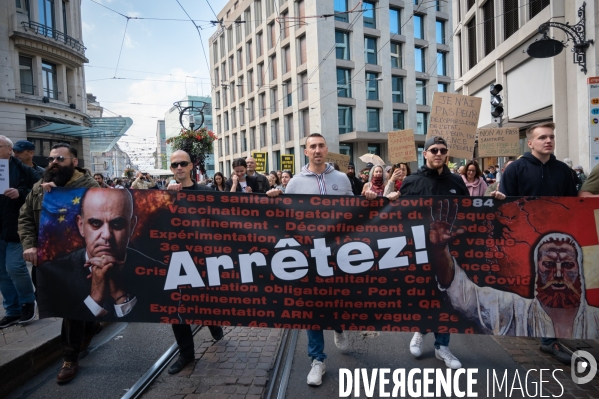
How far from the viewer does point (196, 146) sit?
18.2m

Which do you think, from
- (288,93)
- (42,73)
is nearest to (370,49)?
(288,93)

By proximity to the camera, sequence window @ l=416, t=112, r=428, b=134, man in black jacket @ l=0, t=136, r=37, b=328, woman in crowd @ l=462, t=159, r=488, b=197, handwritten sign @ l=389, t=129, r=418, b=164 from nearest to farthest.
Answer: man in black jacket @ l=0, t=136, r=37, b=328 < woman in crowd @ l=462, t=159, r=488, b=197 < handwritten sign @ l=389, t=129, r=418, b=164 < window @ l=416, t=112, r=428, b=134

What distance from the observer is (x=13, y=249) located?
171 inches

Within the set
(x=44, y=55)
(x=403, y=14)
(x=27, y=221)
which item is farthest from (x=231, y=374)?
(x=403, y=14)

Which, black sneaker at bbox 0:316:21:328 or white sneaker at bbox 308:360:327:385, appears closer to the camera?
white sneaker at bbox 308:360:327:385

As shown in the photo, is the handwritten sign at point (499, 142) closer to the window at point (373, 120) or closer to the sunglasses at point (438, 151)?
the sunglasses at point (438, 151)

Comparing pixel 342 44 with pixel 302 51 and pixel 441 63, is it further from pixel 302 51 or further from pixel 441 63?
pixel 441 63

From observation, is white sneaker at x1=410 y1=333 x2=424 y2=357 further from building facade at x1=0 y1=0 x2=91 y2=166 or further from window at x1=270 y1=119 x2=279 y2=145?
window at x1=270 y1=119 x2=279 y2=145

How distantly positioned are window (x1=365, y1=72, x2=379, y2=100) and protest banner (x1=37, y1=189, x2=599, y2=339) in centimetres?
3295

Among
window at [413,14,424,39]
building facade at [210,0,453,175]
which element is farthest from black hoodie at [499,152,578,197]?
window at [413,14,424,39]

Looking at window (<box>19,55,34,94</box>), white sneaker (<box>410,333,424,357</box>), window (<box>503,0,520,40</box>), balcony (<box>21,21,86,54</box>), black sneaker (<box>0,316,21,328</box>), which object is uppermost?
balcony (<box>21,21,86,54</box>)

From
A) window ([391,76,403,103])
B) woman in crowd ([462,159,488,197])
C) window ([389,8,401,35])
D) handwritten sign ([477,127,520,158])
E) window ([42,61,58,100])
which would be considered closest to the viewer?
woman in crowd ([462,159,488,197])

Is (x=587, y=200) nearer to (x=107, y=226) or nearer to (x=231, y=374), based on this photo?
(x=231, y=374)

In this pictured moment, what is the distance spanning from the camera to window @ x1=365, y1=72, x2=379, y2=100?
114 feet
